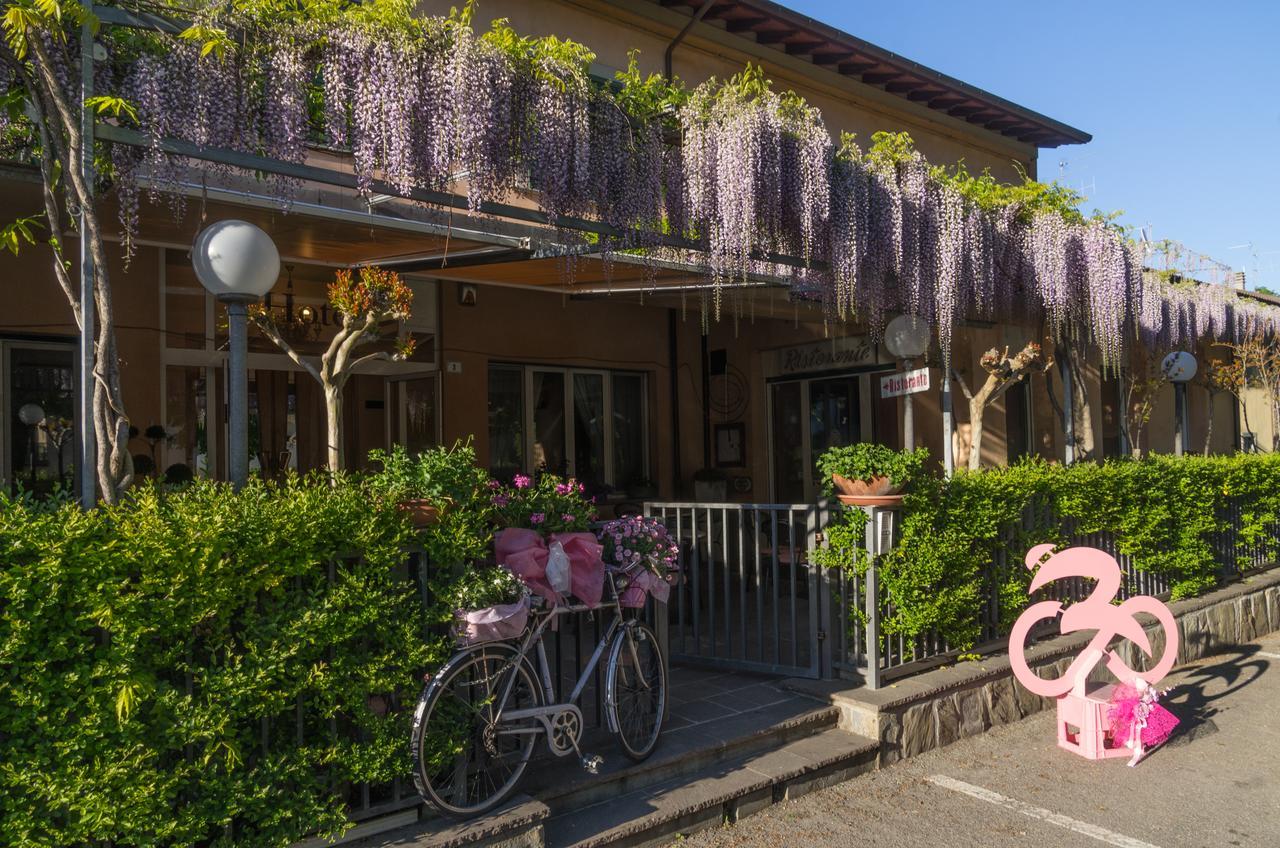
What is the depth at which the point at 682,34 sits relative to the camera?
977 cm

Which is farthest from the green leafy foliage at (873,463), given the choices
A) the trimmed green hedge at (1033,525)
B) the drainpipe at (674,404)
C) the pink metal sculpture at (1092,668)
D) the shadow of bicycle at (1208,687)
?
the drainpipe at (674,404)

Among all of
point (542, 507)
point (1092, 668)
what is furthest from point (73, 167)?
point (1092, 668)

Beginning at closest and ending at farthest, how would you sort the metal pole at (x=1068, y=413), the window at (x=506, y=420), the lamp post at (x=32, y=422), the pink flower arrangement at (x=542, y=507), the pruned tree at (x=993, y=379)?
the pink flower arrangement at (x=542, y=507) → the lamp post at (x=32, y=422) → the pruned tree at (x=993, y=379) → the metal pole at (x=1068, y=413) → the window at (x=506, y=420)

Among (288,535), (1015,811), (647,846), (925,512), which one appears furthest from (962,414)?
(288,535)

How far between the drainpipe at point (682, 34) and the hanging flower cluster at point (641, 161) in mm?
3290

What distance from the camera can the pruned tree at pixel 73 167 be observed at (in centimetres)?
346

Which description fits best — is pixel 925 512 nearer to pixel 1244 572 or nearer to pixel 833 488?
pixel 833 488

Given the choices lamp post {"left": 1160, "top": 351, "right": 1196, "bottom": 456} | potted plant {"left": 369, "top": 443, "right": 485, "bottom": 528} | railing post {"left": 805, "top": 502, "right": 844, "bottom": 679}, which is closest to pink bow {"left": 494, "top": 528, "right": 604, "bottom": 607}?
potted plant {"left": 369, "top": 443, "right": 485, "bottom": 528}

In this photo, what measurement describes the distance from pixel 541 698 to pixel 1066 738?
3.44 metres

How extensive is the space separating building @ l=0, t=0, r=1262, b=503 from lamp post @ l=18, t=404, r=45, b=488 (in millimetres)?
18

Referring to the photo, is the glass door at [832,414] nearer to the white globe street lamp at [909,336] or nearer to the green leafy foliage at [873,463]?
the white globe street lamp at [909,336]

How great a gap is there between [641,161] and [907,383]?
8.71 feet

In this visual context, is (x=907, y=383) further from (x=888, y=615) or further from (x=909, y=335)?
(x=888, y=615)

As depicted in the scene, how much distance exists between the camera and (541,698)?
4160 millimetres
